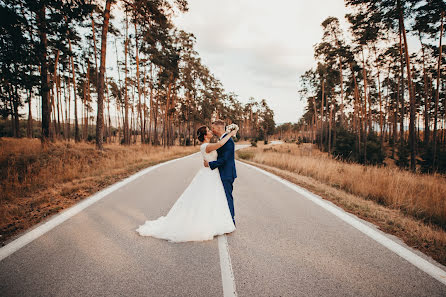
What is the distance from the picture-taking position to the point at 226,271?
234cm

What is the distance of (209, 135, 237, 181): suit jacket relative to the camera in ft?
11.8

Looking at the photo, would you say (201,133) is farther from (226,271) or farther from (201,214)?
(226,271)

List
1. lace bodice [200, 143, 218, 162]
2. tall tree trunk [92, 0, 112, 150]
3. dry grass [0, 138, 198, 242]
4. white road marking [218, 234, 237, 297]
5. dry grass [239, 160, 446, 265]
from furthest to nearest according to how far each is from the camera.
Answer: tall tree trunk [92, 0, 112, 150] < dry grass [0, 138, 198, 242] < lace bodice [200, 143, 218, 162] < dry grass [239, 160, 446, 265] < white road marking [218, 234, 237, 297]

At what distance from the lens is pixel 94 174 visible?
26.8 feet

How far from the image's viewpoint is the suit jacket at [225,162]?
359 centimetres

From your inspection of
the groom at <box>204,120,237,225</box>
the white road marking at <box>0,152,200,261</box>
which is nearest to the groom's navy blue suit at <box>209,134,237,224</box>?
the groom at <box>204,120,237,225</box>

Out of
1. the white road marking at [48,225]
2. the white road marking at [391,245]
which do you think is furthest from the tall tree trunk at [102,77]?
the white road marking at [391,245]

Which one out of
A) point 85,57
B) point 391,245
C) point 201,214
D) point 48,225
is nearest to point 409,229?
point 391,245

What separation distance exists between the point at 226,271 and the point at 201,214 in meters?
1.28

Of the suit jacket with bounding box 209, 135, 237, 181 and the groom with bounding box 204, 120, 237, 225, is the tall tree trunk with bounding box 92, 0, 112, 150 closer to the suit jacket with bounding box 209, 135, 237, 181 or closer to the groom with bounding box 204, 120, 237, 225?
the groom with bounding box 204, 120, 237, 225

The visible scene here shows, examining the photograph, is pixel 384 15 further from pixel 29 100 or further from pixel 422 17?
pixel 29 100

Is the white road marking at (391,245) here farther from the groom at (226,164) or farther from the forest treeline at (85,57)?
the forest treeline at (85,57)

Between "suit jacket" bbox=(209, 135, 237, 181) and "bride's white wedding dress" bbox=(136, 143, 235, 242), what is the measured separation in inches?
4.7

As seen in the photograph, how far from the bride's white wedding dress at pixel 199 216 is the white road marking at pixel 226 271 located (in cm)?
33
